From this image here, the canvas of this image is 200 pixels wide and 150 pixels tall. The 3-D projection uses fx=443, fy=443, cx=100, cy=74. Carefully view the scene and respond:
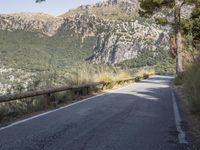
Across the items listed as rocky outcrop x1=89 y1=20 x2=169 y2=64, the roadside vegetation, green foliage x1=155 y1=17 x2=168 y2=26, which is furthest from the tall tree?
rocky outcrop x1=89 y1=20 x2=169 y2=64

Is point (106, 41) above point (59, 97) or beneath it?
above

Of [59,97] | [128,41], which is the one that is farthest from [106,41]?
[59,97]

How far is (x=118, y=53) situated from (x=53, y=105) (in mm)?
119894

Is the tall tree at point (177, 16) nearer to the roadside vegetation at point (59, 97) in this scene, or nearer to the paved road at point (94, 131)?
the roadside vegetation at point (59, 97)

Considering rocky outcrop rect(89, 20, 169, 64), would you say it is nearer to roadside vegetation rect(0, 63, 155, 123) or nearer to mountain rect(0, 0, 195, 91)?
mountain rect(0, 0, 195, 91)

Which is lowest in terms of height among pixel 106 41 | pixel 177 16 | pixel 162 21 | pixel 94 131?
pixel 94 131

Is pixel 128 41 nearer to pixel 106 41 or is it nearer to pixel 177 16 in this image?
pixel 106 41

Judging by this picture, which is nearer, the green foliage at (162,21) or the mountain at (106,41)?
the green foliage at (162,21)

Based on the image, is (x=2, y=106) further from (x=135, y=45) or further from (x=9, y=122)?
(x=135, y=45)

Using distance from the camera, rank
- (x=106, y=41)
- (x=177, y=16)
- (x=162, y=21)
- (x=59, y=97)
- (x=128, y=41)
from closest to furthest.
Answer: (x=59, y=97), (x=177, y=16), (x=162, y=21), (x=128, y=41), (x=106, y=41)

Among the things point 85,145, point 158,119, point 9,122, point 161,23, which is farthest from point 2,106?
point 161,23

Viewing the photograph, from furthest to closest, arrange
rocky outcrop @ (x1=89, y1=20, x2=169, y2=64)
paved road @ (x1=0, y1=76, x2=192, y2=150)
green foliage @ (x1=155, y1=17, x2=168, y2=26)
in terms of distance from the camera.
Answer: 1. rocky outcrop @ (x1=89, y1=20, x2=169, y2=64)
2. green foliage @ (x1=155, y1=17, x2=168, y2=26)
3. paved road @ (x1=0, y1=76, x2=192, y2=150)

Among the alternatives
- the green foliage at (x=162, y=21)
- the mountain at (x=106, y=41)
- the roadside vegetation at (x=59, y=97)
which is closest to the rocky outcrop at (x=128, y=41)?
the mountain at (x=106, y=41)

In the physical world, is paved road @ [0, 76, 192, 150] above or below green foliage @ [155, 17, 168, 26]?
below
